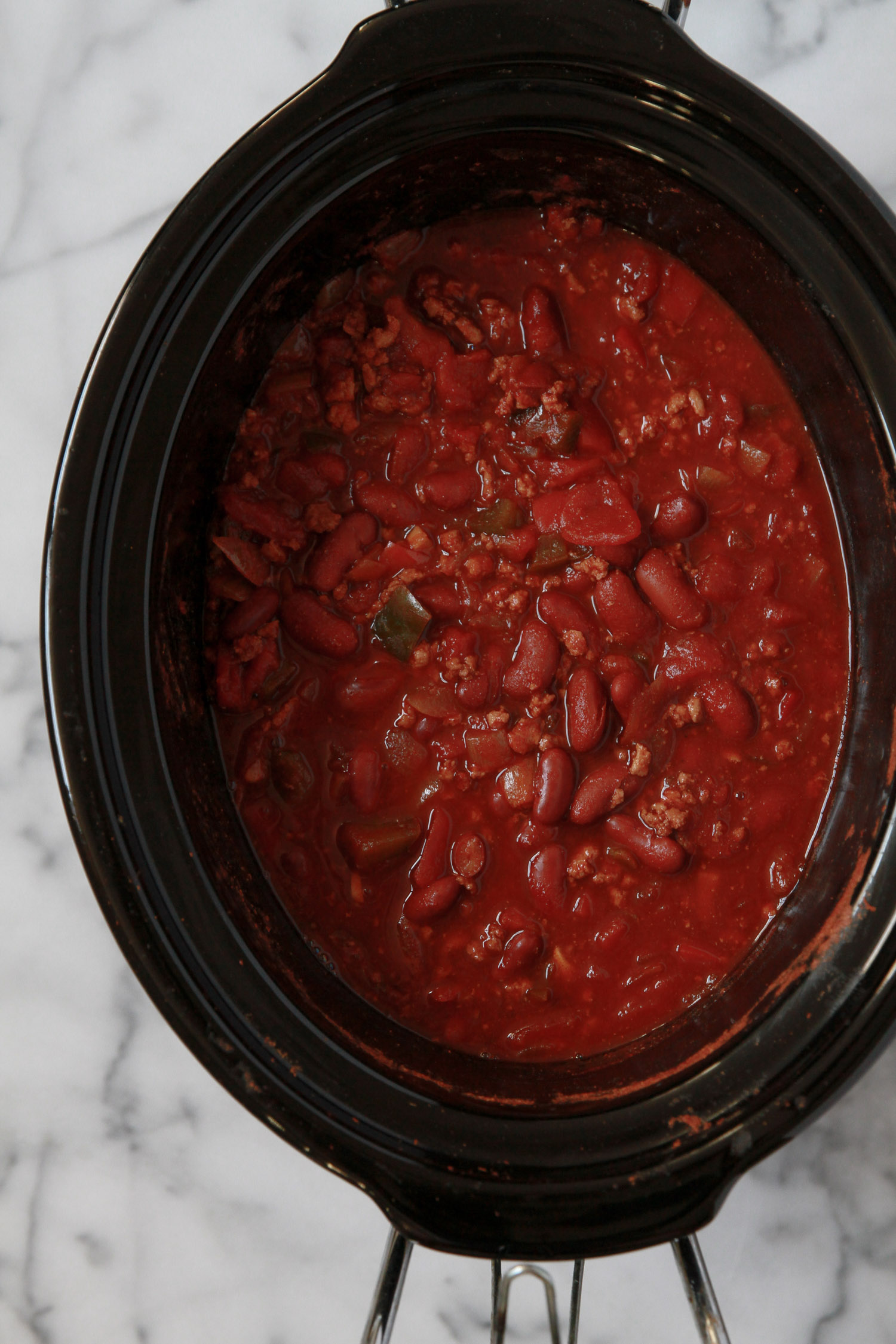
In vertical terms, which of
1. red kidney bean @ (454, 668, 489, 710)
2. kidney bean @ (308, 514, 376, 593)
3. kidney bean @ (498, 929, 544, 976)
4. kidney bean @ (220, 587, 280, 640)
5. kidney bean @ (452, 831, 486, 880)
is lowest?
kidney bean @ (498, 929, 544, 976)

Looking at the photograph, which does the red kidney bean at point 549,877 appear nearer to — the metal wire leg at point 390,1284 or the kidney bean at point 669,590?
the kidney bean at point 669,590

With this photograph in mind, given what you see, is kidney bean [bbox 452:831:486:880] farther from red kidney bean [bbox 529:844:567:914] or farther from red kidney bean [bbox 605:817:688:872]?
red kidney bean [bbox 605:817:688:872]

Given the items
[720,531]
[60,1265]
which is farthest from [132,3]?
[60,1265]

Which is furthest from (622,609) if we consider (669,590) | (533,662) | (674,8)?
(674,8)

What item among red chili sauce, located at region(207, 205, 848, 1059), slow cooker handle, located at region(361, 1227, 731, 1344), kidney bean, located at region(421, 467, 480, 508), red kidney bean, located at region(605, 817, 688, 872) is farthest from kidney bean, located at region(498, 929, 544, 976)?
kidney bean, located at region(421, 467, 480, 508)

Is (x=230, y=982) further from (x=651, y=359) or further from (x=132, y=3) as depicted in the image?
(x=132, y=3)

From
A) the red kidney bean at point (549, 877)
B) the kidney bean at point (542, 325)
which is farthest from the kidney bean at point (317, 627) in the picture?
the kidney bean at point (542, 325)
